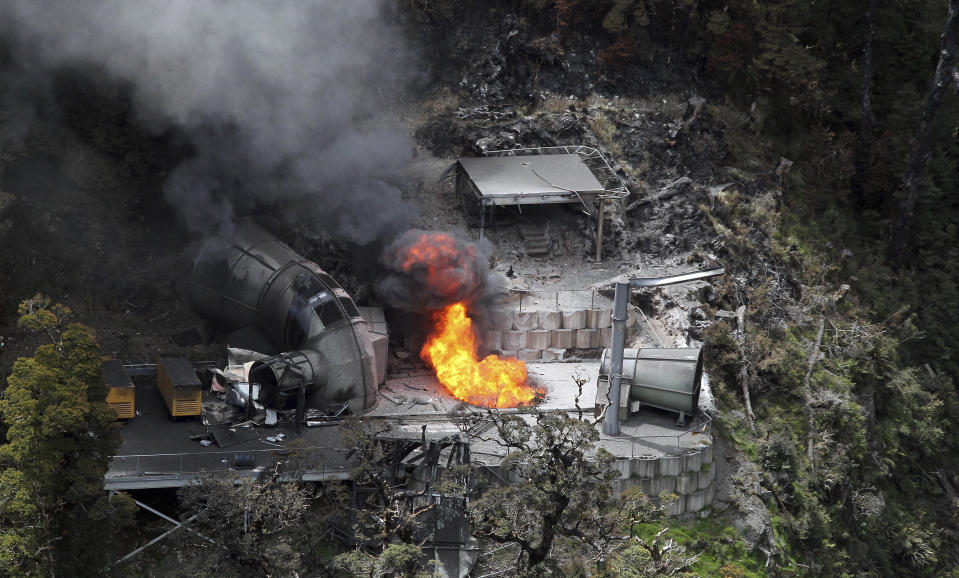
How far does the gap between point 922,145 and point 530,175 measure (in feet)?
59.4

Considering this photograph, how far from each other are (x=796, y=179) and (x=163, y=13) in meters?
29.5

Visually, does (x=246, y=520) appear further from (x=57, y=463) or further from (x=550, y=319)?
(x=550, y=319)

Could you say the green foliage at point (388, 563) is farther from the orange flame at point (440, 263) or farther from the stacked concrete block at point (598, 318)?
the stacked concrete block at point (598, 318)

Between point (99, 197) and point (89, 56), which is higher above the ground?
point (89, 56)

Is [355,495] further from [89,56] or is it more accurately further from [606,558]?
[89,56]

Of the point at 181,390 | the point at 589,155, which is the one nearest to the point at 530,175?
the point at 589,155

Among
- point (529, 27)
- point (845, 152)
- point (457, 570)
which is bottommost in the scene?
point (457, 570)

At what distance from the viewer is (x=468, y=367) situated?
56.7 metres

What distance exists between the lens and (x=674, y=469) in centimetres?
5203

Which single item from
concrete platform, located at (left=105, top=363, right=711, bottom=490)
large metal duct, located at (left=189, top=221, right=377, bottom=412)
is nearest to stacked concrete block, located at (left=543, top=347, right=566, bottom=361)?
concrete platform, located at (left=105, top=363, right=711, bottom=490)

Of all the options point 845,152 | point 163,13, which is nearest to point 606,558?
point 163,13

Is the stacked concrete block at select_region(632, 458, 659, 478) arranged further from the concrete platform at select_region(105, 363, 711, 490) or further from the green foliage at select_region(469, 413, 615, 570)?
the green foliage at select_region(469, 413, 615, 570)

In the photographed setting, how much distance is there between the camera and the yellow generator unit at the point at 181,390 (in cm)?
5156

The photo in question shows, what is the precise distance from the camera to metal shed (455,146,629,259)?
61.3 m
